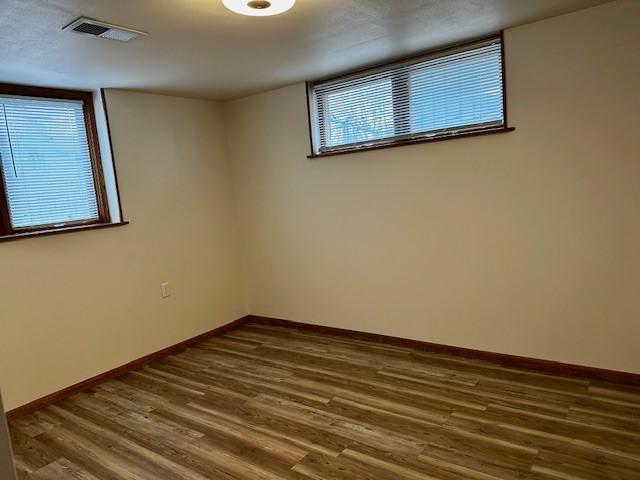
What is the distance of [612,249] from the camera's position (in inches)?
107

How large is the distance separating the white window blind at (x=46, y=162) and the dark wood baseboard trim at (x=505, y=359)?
89.0 inches

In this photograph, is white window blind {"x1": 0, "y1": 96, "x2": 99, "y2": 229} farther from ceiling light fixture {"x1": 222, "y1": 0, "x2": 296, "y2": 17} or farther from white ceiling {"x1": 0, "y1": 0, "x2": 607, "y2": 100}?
ceiling light fixture {"x1": 222, "y1": 0, "x2": 296, "y2": 17}

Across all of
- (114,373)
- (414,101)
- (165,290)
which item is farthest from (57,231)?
(414,101)

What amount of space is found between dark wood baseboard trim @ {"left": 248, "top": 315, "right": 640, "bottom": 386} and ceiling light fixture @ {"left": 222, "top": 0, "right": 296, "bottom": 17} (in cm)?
263

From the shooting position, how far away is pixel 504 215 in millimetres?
3066

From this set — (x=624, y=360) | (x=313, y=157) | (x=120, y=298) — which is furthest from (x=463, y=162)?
(x=120, y=298)

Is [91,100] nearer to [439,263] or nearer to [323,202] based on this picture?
[323,202]

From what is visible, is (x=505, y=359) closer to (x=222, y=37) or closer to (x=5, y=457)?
(x=222, y=37)

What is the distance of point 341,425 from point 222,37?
2311 mm

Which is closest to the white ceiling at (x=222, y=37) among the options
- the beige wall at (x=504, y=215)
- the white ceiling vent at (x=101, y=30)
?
the white ceiling vent at (x=101, y=30)

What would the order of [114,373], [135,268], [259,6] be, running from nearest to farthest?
1. [259,6]
2. [114,373]
3. [135,268]

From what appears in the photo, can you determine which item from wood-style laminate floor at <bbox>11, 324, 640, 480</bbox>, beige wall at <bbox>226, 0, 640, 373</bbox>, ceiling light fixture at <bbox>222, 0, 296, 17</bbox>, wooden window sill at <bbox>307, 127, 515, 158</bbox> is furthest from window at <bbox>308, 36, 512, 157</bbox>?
wood-style laminate floor at <bbox>11, 324, 640, 480</bbox>

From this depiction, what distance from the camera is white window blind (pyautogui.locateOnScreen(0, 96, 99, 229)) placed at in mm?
3158

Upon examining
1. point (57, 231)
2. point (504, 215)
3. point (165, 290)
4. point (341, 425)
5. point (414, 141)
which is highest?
point (414, 141)
